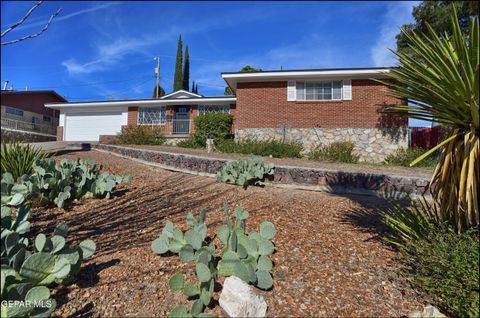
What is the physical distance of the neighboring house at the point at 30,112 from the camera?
2452 centimetres

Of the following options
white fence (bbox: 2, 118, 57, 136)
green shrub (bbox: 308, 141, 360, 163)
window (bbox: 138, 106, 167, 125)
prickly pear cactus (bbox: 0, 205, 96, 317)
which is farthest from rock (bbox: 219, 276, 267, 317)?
white fence (bbox: 2, 118, 57, 136)

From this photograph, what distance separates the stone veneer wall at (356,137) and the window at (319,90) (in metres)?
1.64

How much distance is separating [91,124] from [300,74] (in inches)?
716

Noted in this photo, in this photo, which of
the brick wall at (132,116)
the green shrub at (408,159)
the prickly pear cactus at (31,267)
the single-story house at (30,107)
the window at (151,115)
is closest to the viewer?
the prickly pear cactus at (31,267)

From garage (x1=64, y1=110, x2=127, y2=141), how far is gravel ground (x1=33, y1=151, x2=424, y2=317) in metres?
19.5

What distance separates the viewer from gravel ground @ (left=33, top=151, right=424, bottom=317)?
236cm

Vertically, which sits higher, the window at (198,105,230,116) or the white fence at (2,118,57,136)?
the window at (198,105,230,116)

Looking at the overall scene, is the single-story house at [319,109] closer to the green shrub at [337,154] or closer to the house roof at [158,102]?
the green shrub at [337,154]

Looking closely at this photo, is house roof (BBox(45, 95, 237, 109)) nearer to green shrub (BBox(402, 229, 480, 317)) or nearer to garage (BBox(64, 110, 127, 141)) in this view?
garage (BBox(64, 110, 127, 141))

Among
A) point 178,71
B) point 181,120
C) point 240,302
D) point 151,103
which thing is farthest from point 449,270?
point 178,71

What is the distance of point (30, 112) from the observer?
89.5ft

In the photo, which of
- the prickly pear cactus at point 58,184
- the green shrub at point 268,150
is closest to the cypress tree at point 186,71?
the green shrub at point 268,150

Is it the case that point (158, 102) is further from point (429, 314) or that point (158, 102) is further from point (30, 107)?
point (429, 314)

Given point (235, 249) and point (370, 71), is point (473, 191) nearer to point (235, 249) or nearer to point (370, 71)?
point (235, 249)
